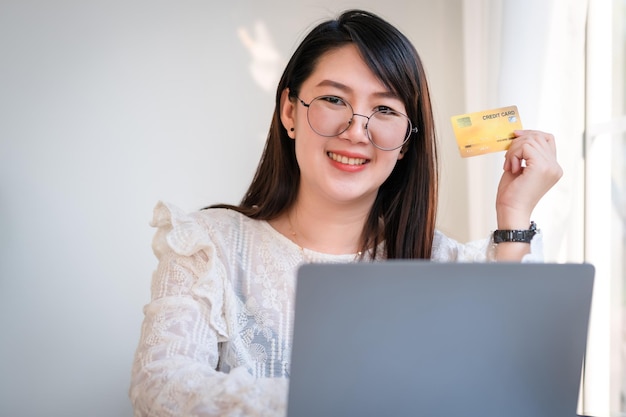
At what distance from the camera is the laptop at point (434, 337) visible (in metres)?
0.80

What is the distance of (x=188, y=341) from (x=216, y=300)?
154mm

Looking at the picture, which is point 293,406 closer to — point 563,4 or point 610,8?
point 563,4

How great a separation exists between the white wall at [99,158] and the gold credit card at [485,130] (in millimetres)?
1373

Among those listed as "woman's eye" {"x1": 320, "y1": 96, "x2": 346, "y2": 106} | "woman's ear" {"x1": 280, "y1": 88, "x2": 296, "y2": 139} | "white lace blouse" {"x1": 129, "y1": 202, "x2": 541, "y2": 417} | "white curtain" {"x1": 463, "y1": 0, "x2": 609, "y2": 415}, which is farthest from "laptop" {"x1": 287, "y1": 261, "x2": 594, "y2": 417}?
"white curtain" {"x1": 463, "y1": 0, "x2": 609, "y2": 415}

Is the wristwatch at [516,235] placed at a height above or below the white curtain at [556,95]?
below

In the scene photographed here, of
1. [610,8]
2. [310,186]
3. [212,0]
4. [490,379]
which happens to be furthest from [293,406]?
[212,0]

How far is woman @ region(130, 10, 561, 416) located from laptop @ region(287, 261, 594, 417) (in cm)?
52

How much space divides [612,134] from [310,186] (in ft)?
3.53

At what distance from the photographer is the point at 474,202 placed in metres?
2.66

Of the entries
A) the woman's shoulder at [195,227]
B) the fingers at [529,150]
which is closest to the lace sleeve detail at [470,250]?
the fingers at [529,150]

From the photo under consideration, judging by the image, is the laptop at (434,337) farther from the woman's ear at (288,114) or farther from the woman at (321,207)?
the woman's ear at (288,114)

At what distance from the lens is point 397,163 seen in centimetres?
174

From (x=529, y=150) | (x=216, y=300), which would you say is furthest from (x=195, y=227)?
(x=529, y=150)

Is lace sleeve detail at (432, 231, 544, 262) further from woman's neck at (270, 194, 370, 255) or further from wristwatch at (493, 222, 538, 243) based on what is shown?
woman's neck at (270, 194, 370, 255)
